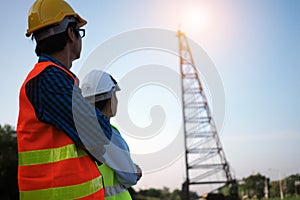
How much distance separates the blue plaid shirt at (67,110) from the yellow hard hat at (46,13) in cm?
34

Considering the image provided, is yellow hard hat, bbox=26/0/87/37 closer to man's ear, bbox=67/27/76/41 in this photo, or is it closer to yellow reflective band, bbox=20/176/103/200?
man's ear, bbox=67/27/76/41

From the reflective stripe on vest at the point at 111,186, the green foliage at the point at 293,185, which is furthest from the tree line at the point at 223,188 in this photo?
the reflective stripe on vest at the point at 111,186

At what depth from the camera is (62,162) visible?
194 cm

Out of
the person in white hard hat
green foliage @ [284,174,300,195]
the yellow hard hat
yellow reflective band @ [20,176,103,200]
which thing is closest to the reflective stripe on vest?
the person in white hard hat

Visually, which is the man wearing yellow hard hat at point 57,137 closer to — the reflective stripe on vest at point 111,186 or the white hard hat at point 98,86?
the white hard hat at point 98,86

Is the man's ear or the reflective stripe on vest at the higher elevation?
the man's ear

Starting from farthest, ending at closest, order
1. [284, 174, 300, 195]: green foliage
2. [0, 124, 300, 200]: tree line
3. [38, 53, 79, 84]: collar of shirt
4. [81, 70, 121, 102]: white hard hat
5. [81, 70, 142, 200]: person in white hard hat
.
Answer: [0, 124, 300, 200]: tree line
[284, 174, 300, 195]: green foliage
[81, 70, 142, 200]: person in white hard hat
[81, 70, 121, 102]: white hard hat
[38, 53, 79, 84]: collar of shirt

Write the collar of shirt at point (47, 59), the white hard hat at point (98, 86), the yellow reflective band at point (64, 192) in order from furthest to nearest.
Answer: the white hard hat at point (98, 86) < the collar of shirt at point (47, 59) < the yellow reflective band at point (64, 192)

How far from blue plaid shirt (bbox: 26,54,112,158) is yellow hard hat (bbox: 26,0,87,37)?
34 cm

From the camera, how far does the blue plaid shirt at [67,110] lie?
77.0 inches

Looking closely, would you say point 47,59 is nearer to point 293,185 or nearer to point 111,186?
point 111,186

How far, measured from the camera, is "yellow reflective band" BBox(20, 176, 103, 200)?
1933mm

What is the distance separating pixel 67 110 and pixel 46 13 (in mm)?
603

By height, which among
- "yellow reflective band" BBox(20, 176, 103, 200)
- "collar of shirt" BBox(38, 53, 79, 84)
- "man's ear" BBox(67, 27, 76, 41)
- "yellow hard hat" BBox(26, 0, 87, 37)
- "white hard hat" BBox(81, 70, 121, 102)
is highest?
"yellow hard hat" BBox(26, 0, 87, 37)
